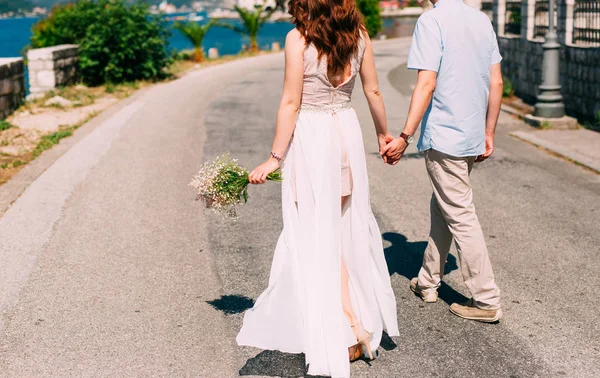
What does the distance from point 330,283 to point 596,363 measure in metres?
1.53

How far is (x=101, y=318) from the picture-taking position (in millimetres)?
5004

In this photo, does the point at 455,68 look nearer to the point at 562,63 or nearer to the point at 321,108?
the point at 321,108

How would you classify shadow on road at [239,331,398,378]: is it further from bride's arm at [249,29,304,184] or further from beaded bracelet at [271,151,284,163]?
beaded bracelet at [271,151,284,163]

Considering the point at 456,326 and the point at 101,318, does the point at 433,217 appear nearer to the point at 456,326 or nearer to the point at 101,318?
Result: the point at 456,326

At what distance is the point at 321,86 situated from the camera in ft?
13.3

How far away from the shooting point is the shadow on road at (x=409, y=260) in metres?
5.33

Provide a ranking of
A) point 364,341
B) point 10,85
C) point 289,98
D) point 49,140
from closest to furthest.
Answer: point 289,98
point 364,341
point 49,140
point 10,85

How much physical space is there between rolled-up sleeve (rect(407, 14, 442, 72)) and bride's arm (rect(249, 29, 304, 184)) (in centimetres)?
88

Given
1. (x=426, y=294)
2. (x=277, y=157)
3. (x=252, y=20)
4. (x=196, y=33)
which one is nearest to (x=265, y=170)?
(x=277, y=157)

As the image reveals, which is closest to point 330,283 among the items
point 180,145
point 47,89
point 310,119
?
point 310,119

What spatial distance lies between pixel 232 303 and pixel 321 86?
1.87 m

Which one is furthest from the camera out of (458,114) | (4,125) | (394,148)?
(4,125)

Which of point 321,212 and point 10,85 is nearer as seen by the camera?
point 321,212

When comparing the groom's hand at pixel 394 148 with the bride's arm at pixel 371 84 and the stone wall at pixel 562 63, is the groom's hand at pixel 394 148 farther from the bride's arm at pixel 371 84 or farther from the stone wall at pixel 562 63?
the stone wall at pixel 562 63
